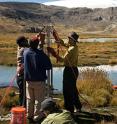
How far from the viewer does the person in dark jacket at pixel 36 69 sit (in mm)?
10484

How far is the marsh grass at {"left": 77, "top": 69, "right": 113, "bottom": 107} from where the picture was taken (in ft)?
47.9

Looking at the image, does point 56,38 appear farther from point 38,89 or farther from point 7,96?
point 7,96

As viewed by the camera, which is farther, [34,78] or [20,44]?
[20,44]

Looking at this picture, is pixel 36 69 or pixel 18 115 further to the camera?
pixel 36 69

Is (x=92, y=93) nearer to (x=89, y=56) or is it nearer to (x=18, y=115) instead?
(x=18, y=115)

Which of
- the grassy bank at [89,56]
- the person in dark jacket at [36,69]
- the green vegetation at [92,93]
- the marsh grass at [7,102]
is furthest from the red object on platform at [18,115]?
the grassy bank at [89,56]

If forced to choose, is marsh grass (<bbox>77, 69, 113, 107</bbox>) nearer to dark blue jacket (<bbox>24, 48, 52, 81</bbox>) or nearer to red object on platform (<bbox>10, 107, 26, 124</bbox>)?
dark blue jacket (<bbox>24, 48, 52, 81</bbox>)

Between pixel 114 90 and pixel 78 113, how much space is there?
15.6ft

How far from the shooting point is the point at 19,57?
11.9m

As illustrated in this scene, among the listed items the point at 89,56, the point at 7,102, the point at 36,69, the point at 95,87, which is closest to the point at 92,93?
the point at 95,87

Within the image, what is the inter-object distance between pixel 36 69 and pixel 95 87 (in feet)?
19.8

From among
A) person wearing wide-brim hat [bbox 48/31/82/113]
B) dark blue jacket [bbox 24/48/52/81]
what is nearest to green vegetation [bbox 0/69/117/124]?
person wearing wide-brim hat [bbox 48/31/82/113]

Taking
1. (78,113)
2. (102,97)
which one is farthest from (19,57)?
(102,97)

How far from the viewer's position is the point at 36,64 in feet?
34.5
